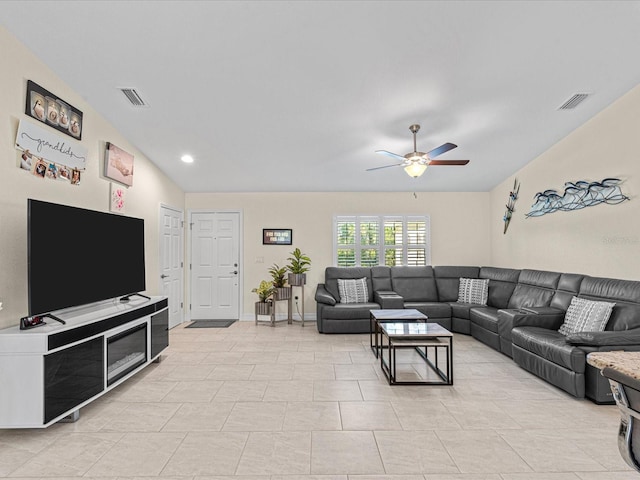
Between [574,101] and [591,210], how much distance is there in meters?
1.29

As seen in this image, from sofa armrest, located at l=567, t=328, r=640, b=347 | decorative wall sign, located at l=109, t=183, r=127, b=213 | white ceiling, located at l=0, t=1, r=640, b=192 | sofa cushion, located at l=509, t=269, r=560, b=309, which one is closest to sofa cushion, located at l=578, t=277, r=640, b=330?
sofa armrest, located at l=567, t=328, r=640, b=347

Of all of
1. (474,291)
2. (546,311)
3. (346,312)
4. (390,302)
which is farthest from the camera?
(474,291)

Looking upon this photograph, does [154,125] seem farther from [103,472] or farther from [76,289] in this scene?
[103,472]

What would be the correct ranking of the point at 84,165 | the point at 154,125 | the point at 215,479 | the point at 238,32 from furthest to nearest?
1. the point at 154,125
2. the point at 84,165
3. the point at 238,32
4. the point at 215,479

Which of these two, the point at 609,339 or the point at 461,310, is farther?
the point at 461,310

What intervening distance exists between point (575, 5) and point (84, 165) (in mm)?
4549

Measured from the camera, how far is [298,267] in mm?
6359

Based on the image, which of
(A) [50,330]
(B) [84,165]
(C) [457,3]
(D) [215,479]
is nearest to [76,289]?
(A) [50,330]

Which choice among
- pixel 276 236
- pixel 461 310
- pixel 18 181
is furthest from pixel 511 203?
pixel 18 181

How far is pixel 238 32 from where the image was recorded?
9.26ft

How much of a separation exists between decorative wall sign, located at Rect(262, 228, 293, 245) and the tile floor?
304 centimetres

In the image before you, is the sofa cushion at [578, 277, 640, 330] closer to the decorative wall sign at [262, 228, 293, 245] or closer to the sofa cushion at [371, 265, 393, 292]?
the sofa cushion at [371, 265, 393, 292]

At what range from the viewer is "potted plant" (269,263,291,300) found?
6213mm

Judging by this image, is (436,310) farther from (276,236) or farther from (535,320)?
(276,236)
